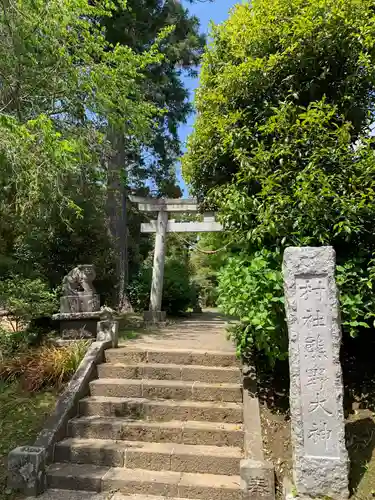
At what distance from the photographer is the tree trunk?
9727mm

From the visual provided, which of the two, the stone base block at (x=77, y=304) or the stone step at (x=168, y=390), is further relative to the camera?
the stone base block at (x=77, y=304)

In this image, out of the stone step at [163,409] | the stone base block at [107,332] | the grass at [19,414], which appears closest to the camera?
the grass at [19,414]

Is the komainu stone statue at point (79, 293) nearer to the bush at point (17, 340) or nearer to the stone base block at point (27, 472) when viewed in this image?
the bush at point (17, 340)

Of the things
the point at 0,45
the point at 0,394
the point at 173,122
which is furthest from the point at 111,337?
the point at 173,122

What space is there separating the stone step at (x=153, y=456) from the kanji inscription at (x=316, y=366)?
2.91 ft

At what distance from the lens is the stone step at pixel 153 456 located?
374 centimetres

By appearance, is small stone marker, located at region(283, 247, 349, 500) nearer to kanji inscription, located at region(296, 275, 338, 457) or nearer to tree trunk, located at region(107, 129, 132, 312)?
kanji inscription, located at region(296, 275, 338, 457)

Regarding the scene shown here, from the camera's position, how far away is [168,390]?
4.64 meters

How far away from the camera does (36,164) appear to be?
15.1ft

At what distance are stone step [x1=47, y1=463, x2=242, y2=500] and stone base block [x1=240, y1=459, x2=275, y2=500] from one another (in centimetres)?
20

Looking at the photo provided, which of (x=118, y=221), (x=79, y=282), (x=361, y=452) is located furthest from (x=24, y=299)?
(x=361, y=452)

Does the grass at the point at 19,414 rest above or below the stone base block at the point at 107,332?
below

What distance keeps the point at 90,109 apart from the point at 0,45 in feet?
5.36

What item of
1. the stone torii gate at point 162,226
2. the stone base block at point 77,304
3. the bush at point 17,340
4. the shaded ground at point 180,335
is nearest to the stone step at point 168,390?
the shaded ground at point 180,335
